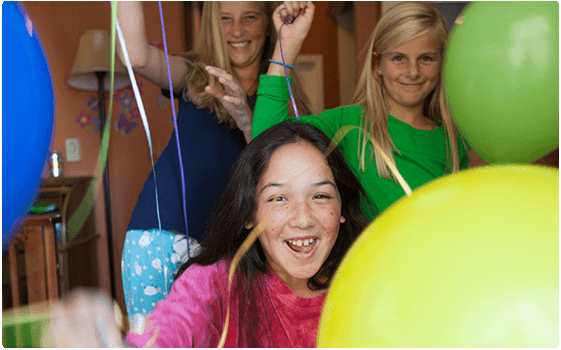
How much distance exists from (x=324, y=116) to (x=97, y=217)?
6.15 ft

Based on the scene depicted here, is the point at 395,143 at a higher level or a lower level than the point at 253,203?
higher

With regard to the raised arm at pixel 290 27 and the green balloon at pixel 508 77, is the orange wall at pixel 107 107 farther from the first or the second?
the green balloon at pixel 508 77

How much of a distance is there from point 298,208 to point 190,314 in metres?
0.26

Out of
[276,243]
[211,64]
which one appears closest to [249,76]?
[211,64]

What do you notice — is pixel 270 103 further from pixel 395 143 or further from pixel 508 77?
pixel 508 77

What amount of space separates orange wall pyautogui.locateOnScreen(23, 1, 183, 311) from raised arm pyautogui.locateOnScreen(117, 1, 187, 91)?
1475mm

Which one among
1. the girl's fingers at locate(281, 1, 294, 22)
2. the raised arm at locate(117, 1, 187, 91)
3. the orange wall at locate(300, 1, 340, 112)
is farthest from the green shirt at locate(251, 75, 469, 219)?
the orange wall at locate(300, 1, 340, 112)

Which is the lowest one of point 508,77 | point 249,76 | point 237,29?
point 508,77

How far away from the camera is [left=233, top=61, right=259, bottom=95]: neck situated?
0.98 meters

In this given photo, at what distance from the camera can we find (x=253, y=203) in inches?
32.6

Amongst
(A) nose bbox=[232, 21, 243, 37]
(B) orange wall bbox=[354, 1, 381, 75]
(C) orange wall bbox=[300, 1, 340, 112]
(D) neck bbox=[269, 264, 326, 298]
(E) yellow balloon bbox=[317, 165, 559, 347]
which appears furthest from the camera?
(C) orange wall bbox=[300, 1, 340, 112]

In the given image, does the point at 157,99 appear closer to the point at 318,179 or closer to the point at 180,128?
the point at 180,128

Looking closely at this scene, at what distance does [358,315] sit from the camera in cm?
35

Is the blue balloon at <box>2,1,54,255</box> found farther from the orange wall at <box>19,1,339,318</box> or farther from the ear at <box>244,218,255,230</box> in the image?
the orange wall at <box>19,1,339,318</box>
